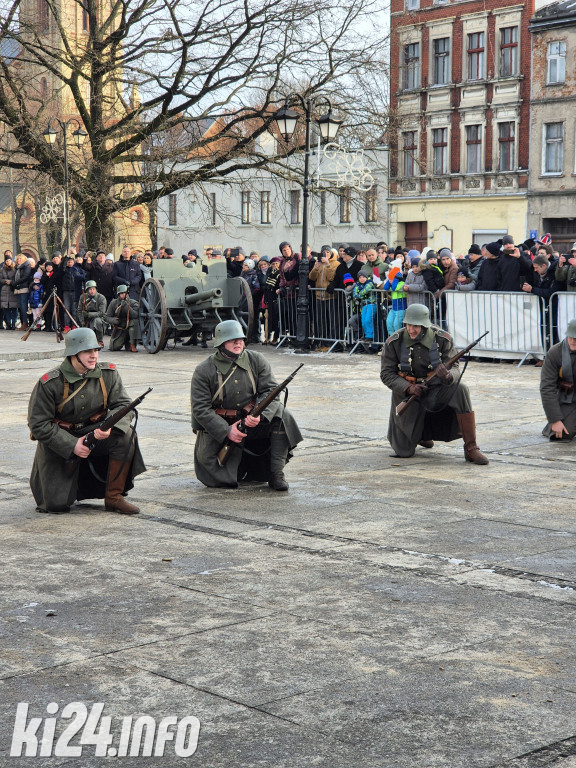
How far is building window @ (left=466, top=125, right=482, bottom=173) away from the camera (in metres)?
46.1

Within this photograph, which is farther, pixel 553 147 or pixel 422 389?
pixel 553 147

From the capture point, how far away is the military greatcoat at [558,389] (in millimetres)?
10812

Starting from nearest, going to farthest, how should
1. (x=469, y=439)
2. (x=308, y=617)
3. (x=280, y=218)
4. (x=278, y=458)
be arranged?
(x=308, y=617) < (x=278, y=458) < (x=469, y=439) < (x=280, y=218)

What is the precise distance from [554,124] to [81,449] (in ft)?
127

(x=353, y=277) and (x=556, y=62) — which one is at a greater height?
(x=556, y=62)

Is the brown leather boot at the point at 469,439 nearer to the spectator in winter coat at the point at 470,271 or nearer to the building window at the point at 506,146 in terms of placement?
the spectator in winter coat at the point at 470,271

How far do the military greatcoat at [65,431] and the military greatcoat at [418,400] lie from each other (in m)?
2.90

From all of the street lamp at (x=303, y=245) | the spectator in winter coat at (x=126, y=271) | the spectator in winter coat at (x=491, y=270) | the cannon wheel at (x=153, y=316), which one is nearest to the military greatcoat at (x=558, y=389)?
the spectator in winter coat at (x=491, y=270)

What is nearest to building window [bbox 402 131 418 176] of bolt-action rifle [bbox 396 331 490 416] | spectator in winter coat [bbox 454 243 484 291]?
spectator in winter coat [bbox 454 243 484 291]

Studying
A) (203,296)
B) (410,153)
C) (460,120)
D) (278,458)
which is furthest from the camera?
(410,153)

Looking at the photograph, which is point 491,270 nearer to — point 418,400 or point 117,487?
point 418,400

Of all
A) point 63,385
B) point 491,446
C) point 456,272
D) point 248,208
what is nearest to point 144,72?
point 456,272

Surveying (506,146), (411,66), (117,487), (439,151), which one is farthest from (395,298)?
(411,66)

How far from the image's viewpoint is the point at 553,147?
4334 cm
